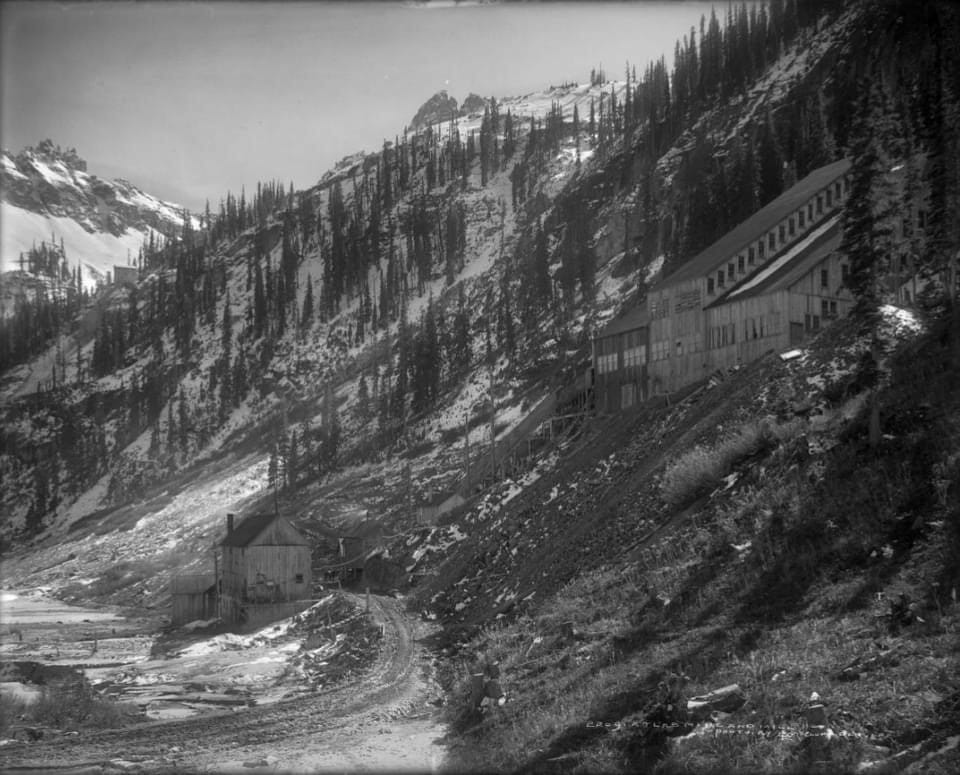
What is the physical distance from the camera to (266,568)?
5303 cm

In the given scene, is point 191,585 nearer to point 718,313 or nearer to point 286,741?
point 718,313

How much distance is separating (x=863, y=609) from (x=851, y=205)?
17.4 metres

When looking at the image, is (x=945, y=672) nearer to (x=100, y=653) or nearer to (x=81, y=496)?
(x=100, y=653)

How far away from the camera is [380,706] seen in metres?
23.5

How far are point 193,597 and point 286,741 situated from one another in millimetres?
37723

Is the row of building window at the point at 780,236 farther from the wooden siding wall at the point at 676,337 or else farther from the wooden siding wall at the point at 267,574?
the wooden siding wall at the point at 267,574

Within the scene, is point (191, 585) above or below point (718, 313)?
below

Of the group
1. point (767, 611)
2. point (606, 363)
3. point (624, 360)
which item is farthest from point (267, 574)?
point (767, 611)

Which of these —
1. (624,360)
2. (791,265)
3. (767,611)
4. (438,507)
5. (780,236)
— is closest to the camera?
(767,611)

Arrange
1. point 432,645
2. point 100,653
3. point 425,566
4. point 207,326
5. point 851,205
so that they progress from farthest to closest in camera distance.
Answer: point 207,326 → point 425,566 → point 100,653 → point 432,645 → point 851,205

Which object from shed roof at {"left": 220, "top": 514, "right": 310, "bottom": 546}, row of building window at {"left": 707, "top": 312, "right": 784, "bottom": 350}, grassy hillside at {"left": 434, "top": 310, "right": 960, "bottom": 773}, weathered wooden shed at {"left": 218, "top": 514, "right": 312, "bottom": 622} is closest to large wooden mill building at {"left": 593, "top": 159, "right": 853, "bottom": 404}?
row of building window at {"left": 707, "top": 312, "right": 784, "bottom": 350}

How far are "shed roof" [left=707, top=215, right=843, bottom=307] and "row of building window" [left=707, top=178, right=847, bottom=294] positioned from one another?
2.35 ft

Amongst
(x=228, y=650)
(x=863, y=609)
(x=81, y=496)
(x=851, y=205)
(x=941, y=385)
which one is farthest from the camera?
(x=81, y=496)

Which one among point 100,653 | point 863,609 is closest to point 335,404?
point 100,653
